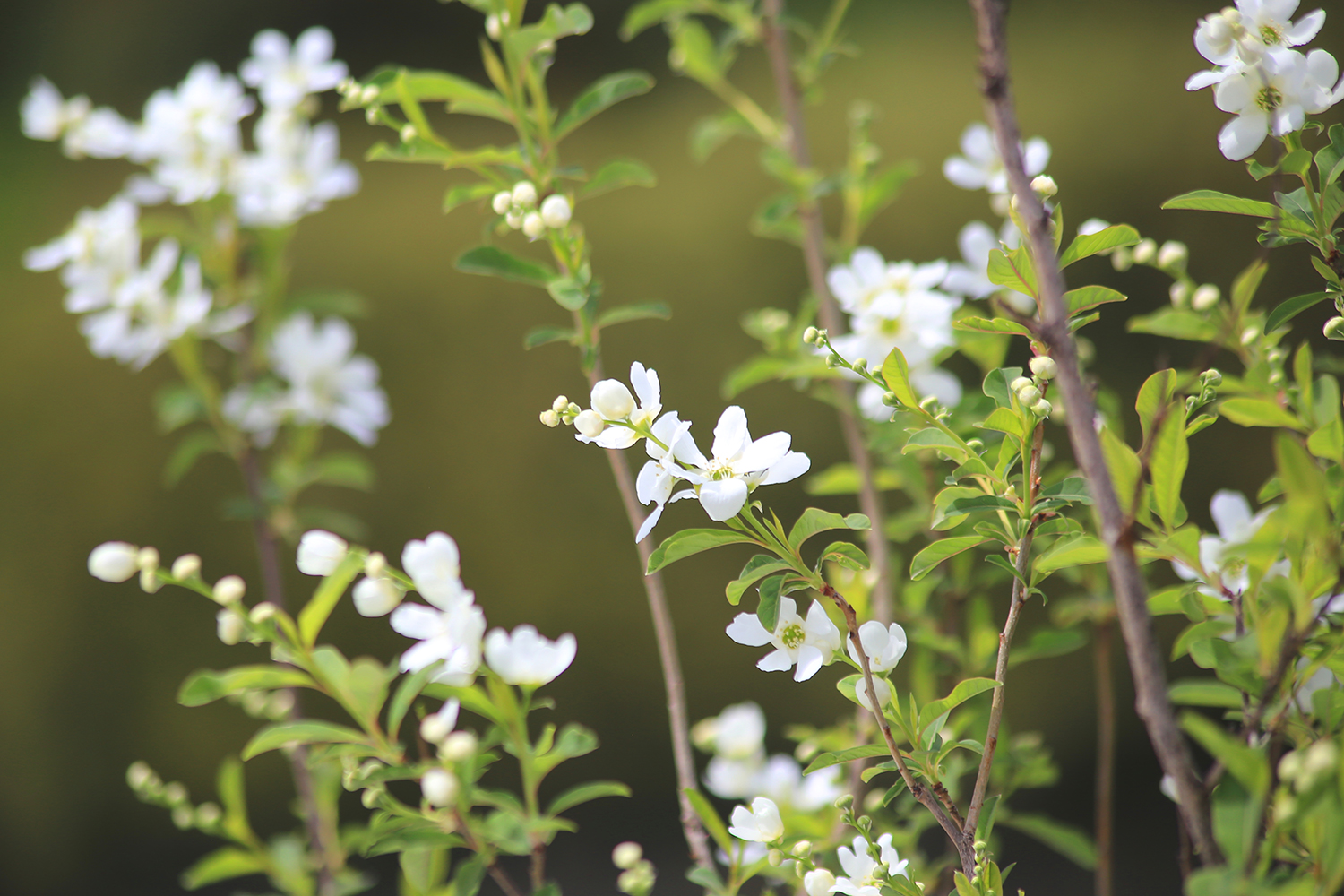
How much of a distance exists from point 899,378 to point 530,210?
200 mm

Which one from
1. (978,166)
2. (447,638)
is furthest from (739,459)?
(978,166)

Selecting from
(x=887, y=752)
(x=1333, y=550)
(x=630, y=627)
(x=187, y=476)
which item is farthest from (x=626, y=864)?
(x=187, y=476)

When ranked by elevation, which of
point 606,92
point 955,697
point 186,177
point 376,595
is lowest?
point 955,697

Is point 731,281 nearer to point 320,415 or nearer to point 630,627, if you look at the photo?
point 630,627

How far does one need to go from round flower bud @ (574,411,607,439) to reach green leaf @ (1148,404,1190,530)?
203 millimetres

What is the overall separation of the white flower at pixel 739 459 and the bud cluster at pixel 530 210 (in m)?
0.14

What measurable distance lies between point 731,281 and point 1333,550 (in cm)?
111

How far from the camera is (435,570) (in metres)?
0.38

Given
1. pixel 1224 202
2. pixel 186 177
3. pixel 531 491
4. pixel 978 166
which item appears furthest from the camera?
pixel 531 491

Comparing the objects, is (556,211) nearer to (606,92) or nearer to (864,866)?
(606,92)

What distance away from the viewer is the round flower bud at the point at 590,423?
0.37 metres

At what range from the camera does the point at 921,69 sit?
1543 mm

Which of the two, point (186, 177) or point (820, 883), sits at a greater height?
point (186, 177)

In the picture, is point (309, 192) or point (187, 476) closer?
point (309, 192)
